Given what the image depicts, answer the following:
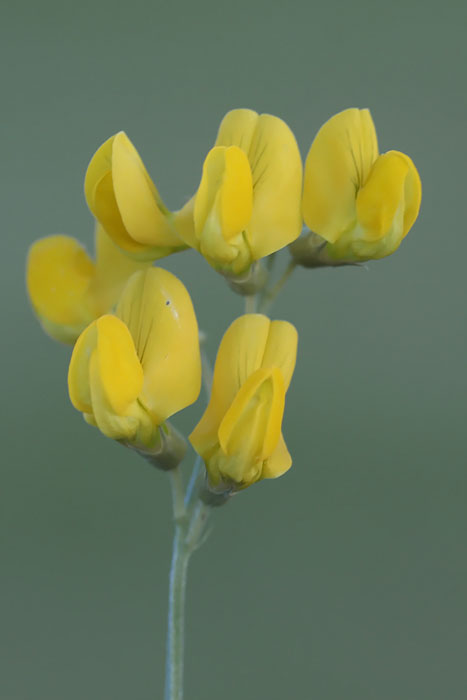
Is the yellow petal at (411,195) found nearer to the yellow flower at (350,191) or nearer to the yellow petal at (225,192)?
the yellow flower at (350,191)

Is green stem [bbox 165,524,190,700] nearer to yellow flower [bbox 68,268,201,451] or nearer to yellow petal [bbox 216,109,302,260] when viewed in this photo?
yellow flower [bbox 68,268,201,451]

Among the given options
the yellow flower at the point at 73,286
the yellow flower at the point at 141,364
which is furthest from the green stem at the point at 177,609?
the yellow flower at the point at 73,286

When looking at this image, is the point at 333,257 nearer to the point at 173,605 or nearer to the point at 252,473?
the point at 252,473

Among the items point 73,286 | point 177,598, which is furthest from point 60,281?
point 177,598

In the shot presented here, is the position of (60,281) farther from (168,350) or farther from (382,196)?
(382,196)

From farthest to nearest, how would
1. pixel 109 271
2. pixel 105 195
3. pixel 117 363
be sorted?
pixel 109 271
pixel 105 195
pixel 117 363

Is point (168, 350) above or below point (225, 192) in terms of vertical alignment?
below
